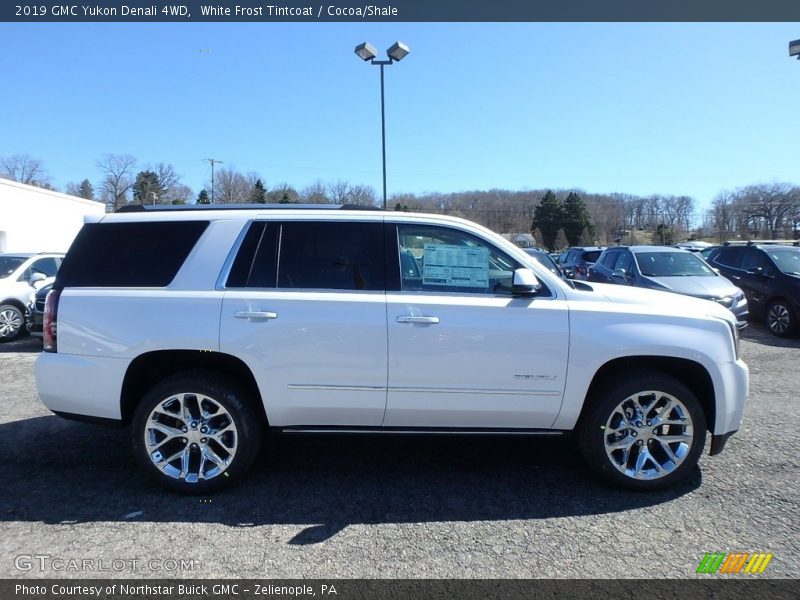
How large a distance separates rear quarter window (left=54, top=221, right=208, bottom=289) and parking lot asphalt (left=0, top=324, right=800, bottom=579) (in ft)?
4.85

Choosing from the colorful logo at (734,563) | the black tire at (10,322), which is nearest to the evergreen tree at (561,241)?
the black tire at (10,322)

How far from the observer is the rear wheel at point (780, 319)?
32.3ft

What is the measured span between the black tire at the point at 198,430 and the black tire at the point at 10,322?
8158 millimetres

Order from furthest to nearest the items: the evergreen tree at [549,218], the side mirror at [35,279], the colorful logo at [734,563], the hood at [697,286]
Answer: the evergreen tree at [549,218] < the side mirror at [35,279] < the hood at [697,286] < the colorful logo at [734,563]

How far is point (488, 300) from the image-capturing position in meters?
3.58

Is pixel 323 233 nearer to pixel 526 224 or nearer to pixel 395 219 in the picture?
pixel 395 219

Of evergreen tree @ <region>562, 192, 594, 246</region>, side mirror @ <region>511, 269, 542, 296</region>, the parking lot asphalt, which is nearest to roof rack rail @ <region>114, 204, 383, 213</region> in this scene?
side mirror @ <region>511, 269, 542, 296</region>

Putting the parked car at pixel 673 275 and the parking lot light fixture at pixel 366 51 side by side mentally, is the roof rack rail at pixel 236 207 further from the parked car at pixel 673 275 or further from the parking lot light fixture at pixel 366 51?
the parking lot light fixture at pixel 366 51

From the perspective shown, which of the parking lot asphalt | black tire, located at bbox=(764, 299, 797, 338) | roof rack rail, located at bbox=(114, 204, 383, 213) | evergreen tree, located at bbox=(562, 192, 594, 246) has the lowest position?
the parking lot asphalt

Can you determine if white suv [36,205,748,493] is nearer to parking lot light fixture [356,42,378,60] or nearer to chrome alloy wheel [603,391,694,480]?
chrome alloy wheel [603,391,694,480]

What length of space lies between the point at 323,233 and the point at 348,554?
2.12m

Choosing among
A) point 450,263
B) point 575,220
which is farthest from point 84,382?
point 575,220

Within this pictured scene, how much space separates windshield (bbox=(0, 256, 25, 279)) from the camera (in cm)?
1009

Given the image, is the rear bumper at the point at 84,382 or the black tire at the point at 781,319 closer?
the rear bumper at the point at 84,382
